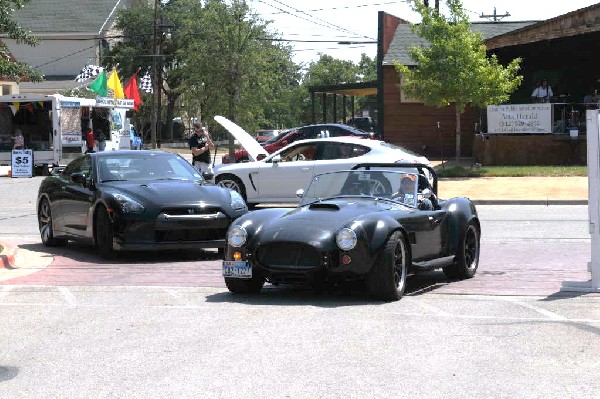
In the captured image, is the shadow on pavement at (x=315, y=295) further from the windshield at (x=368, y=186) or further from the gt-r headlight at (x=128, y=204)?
the gt-r headlight at (x=128, y=204)

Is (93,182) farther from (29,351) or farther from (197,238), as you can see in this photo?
(29,351)

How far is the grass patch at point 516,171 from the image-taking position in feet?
95.1

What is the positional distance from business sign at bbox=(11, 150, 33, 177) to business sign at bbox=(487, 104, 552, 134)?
1528 cm

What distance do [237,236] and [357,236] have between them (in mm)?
1237

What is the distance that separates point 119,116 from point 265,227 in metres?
33.4

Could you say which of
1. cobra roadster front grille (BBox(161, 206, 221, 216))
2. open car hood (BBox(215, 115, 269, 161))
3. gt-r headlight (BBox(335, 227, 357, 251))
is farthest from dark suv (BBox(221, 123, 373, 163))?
gt-r headlight (BBox(335, 227, 357, 251))

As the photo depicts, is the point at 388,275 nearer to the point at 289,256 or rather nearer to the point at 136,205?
the point at 289,256

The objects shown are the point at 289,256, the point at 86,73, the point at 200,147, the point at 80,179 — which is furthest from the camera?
the point at 86,73

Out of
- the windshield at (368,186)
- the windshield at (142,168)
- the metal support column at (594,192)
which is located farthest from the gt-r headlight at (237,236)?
the windshield at (142,168)

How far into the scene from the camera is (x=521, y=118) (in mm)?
32969

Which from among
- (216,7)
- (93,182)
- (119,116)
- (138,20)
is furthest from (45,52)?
(93,182)

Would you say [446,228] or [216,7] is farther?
[216,7]

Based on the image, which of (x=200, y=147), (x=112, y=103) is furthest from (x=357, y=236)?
(x=112, y=103)

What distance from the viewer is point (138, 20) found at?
70.9m
